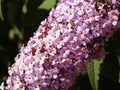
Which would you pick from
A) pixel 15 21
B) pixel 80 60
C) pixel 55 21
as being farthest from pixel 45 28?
pixel 15 21

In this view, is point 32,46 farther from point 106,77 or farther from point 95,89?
point 106,77

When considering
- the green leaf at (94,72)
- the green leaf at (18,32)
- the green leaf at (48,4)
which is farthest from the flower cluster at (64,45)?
the green leaf at (18,32)

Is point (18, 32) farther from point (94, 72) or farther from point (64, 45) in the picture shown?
point (64, 45)

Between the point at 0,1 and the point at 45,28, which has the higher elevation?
the point at 0,1

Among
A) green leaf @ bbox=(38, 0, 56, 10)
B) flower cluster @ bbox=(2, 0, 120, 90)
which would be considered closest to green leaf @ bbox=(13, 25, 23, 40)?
green leaf @ bbox=(38, 0, 56, 10)

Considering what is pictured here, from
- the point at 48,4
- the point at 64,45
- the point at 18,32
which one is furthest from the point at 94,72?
the point at 18,32
